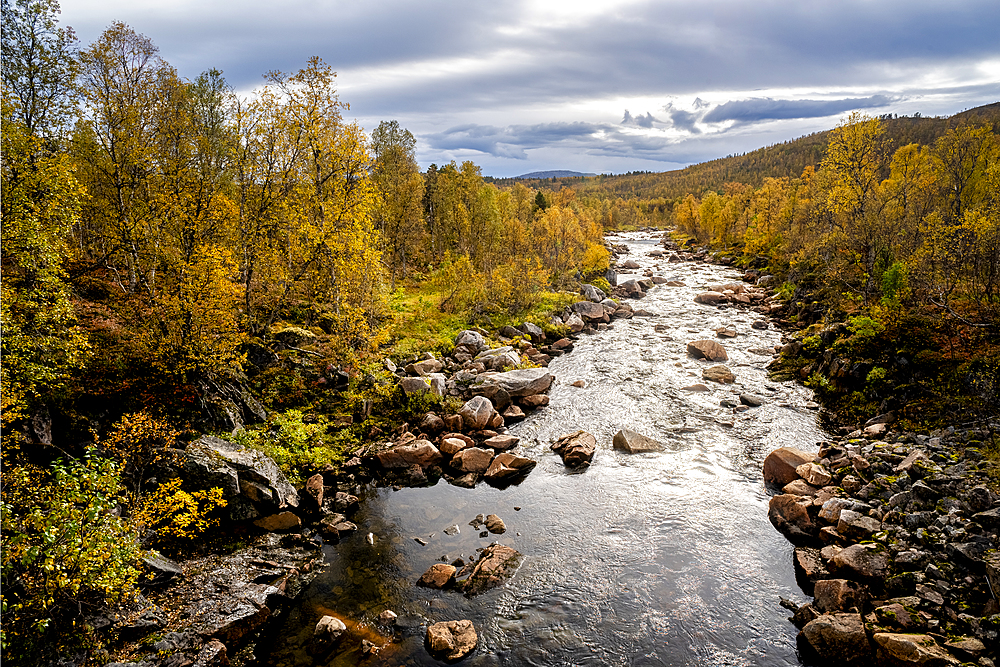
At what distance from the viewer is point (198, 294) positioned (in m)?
17.0

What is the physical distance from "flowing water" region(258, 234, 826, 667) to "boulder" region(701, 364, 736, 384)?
303 cm

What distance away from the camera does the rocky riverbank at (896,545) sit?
10.5 metres

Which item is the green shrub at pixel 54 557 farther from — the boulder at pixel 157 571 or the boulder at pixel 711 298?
the boulder at pixel 711 298

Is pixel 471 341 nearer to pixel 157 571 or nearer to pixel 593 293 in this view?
pixel 593 293

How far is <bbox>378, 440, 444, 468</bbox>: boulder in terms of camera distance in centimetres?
1969

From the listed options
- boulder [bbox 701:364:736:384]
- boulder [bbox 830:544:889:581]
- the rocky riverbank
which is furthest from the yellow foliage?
boulder [bbox 701:364:736:384]

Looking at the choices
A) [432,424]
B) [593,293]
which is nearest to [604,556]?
[432,424]

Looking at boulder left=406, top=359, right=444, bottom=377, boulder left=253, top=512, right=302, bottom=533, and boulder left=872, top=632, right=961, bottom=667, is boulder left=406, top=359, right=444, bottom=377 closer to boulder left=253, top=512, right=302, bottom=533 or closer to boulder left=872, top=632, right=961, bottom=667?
→ boulder left=253, top=512, right=302, bottom=533

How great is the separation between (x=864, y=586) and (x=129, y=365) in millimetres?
23659

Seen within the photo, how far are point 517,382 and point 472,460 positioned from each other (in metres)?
7.05

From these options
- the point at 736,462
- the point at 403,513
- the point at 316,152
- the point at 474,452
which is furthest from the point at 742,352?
the point at 316,152

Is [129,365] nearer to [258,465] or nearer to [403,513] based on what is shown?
[258,465]

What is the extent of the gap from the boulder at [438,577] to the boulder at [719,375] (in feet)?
68.1

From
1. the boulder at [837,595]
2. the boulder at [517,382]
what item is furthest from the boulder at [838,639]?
the boulder at [517,382]
